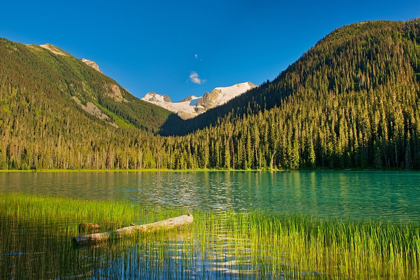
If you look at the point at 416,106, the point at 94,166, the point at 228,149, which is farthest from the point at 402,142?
the point at 94,166

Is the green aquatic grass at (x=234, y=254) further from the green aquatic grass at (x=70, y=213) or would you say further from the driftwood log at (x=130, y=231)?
the green aquatic grass at (x=70, y=213)

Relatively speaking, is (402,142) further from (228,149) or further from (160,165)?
(160,165)

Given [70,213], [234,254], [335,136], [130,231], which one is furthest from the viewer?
[335,136]

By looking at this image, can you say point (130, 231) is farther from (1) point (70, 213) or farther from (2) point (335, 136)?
(2) point (335, 136)

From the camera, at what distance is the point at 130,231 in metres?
16.5

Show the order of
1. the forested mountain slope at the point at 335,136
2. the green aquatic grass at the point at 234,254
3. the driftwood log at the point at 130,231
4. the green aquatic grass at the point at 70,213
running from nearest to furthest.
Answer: the green aquatic grass at the point at 234,254 < the driftwood log at the point at 130,231 < the green aquatic grass at the point at 70,213 < the forested mountain slope at the point at 335,136

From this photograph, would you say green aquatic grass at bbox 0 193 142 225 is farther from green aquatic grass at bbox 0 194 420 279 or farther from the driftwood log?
the driftwood log

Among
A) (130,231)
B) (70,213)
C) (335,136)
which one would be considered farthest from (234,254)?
(335,136)

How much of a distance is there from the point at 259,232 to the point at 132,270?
29.7 ft

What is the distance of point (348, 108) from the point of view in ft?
503

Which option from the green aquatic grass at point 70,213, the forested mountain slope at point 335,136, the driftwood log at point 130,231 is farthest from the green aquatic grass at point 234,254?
the forested mountain slope at point 335,136

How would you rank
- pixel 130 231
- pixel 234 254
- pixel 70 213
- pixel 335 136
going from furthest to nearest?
pixel 335 136 → pixel 70 213 → pixel 130 231 → pixel 234 254

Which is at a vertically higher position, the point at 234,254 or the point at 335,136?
the point at 335,136

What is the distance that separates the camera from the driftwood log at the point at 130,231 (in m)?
14.4
